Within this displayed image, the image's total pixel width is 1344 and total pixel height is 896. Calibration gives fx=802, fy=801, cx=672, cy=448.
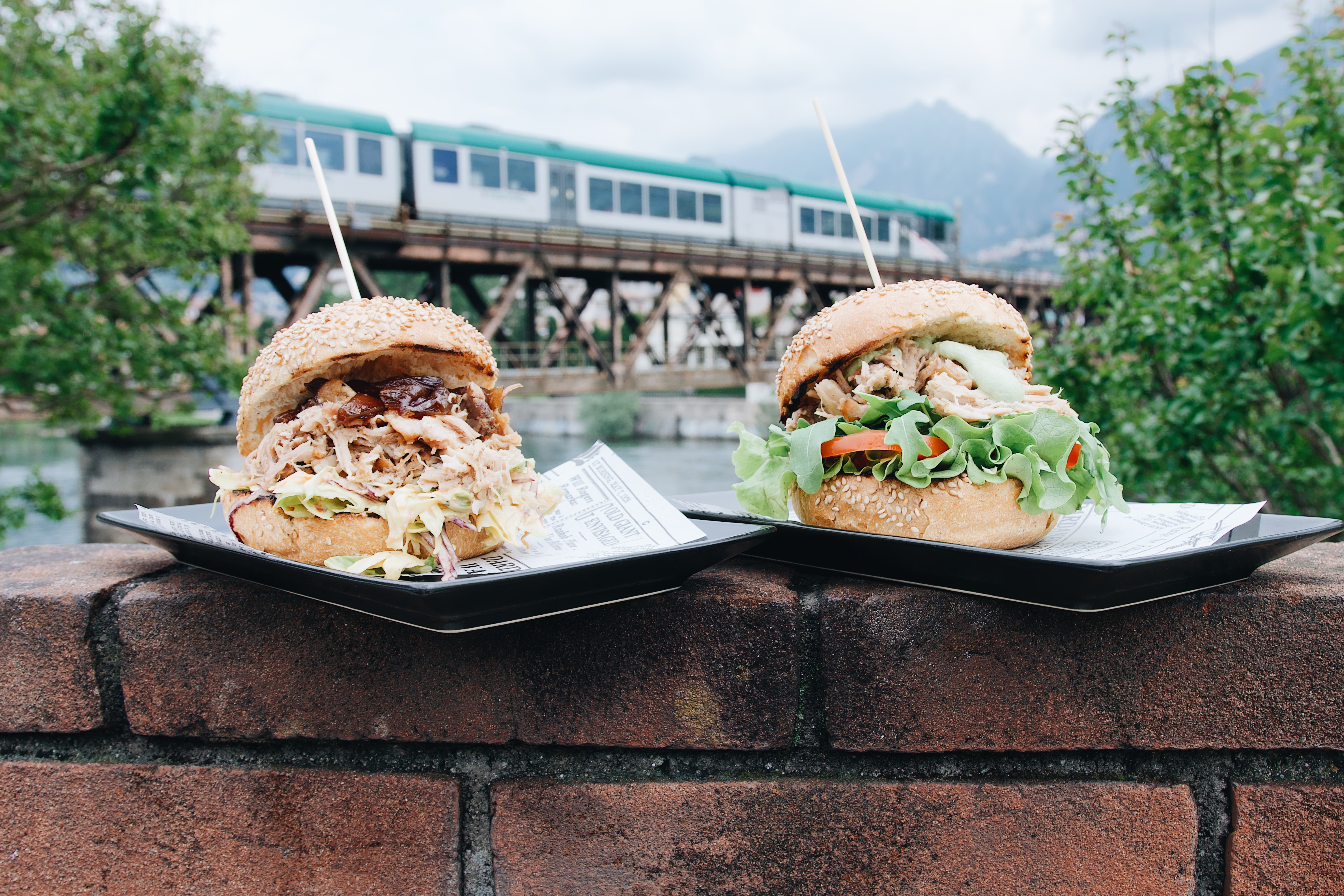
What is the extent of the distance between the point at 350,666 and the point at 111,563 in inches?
27.5

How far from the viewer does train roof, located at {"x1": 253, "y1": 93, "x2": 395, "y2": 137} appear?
50.6 feet

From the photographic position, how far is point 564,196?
64.6ft

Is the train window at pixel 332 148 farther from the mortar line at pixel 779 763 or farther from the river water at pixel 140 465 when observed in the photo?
the mortar line at pixel 779 763

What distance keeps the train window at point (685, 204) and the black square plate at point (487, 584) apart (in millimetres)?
21669

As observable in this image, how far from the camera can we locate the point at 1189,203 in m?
4.71

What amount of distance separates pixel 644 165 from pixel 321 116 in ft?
26.9

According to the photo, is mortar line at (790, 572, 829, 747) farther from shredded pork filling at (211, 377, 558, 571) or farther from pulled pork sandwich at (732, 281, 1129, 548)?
shredded pork filling at (211, 377, 558, 571)

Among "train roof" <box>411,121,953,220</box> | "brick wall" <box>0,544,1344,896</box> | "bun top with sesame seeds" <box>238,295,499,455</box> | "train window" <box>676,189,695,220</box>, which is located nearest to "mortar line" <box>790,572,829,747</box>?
"brick wall" <box>0,544,1344,896</box>

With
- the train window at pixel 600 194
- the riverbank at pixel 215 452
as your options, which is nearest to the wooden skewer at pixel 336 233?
the riverbank at pixel 215 452

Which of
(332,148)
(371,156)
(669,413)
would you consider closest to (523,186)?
(371,156)

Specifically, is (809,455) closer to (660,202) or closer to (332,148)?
(332,148)

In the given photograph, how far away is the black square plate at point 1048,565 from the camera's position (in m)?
1.17

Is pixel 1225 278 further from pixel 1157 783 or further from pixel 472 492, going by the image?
pixel 472 492

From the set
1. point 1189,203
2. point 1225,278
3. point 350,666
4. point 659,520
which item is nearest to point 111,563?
point 350,666
